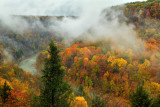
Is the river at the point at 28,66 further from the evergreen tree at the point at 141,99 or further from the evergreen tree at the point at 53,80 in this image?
the evergreen tree at the point at 141,99

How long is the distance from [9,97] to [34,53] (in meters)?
121

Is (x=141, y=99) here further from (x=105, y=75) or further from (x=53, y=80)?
(x=105, y=75)

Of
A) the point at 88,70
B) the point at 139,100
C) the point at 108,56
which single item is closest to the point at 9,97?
the point at 139,100

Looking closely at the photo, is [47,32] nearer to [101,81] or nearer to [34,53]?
[34,53]

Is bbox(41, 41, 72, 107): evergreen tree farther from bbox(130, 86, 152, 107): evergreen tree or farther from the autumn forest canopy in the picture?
bbox(130, 86, 152, 107): evergreen tree

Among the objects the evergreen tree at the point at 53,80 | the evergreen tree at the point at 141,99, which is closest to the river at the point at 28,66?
the evergreen tree at the point at 53,80

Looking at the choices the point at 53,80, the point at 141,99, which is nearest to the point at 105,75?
the point at 141,99

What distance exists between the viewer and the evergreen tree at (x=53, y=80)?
388 inches

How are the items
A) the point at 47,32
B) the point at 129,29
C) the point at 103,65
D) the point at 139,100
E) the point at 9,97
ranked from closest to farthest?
the point at 139,100, the point at 9,97, the point at 103,65, the point at 129,29, the point at 47,32

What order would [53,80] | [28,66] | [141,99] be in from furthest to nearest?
1. [28,66]
2. [141,99]
3. [53,80]

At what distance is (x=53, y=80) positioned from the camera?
994 cm

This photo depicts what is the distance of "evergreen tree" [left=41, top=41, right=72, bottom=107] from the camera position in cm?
986

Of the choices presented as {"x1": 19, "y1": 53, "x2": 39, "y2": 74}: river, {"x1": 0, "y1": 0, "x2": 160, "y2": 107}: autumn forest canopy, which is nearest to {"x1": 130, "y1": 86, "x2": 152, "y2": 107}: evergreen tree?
{"x1": 0, "y1": 0, "x2": 160, "y2": 107}: autumn forest canopy

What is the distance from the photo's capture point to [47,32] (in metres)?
184
